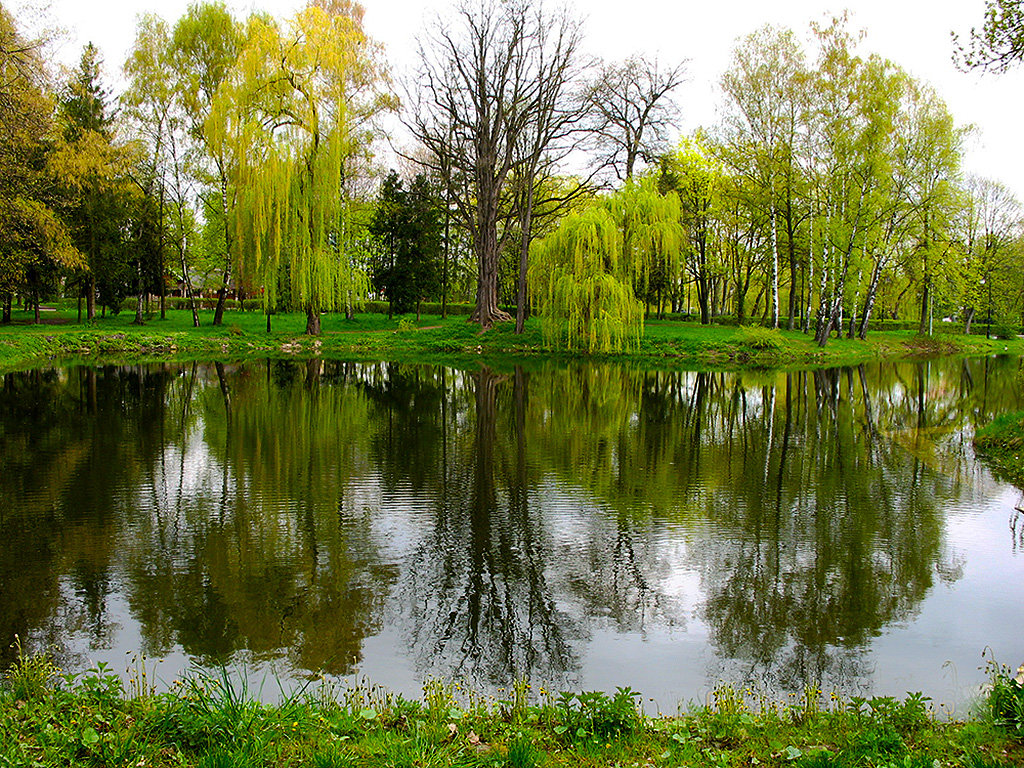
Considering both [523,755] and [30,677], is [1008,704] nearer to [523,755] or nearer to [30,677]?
[523,755]

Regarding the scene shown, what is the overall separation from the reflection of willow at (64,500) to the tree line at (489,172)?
31.4 feet

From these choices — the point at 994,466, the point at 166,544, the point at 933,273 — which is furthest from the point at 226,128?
the point at 933,273

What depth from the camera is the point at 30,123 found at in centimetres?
1803

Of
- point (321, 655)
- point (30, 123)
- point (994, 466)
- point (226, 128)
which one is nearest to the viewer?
point (321, 655)

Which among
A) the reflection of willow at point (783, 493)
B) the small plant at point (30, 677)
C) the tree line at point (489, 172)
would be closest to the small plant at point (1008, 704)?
the reflection of willow at point (783, 493)

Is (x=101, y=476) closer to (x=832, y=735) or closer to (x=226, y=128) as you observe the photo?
(x=832, y=735)

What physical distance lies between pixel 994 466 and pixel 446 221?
37.5m

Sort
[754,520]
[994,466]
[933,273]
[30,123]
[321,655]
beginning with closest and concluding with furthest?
[321,655] < [754,520] < [994,466] < [30,123] < [933,273]

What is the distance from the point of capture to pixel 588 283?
104ft

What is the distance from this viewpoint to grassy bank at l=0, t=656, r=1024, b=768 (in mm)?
4039

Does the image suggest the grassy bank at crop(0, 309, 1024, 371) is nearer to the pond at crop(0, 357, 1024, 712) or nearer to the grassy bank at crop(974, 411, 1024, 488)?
the grassy bank at crop(974, 411, 1024, 488)

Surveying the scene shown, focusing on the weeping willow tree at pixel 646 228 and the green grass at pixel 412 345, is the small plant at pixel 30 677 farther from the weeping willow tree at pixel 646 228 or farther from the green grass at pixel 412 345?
the weeping willow tree at pixel 646 228

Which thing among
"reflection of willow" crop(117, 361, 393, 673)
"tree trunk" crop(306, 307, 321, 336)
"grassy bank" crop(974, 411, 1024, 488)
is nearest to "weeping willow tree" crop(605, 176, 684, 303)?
"tree trunk" crop(306, 307, 321, 336)

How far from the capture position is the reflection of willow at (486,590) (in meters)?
5.75
